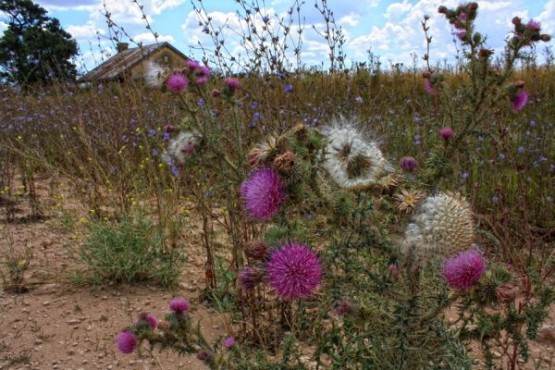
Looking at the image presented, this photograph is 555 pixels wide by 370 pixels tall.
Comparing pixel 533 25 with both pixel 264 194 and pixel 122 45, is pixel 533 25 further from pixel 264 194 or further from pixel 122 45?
pixel 122 45

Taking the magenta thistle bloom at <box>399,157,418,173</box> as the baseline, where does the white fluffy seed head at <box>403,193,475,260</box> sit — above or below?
below

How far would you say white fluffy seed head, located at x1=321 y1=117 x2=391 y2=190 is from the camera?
1637 millimetres

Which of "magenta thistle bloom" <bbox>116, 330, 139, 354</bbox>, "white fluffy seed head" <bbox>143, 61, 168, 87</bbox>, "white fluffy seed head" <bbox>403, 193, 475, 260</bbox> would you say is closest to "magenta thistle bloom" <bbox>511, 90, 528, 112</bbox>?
"white fluffy seed head" <bbox>403, 193, 475, 260</bbox>

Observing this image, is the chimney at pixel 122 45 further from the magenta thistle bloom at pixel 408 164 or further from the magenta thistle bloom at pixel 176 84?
the magenta thistle bloom at pixel 408 164

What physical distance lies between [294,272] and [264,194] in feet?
0.78

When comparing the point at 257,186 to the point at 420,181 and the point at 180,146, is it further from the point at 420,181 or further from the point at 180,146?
the point at 180,146

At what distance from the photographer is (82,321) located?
3193mm

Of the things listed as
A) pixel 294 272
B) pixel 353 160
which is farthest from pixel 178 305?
pixel 353 160

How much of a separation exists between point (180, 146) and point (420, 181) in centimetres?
99

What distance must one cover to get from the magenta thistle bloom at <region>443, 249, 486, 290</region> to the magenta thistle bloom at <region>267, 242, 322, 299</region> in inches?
13.3

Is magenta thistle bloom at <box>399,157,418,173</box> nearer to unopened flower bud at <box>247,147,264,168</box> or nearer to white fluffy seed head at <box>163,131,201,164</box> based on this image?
unopened flower bud at <box>247,147,264,168</box>

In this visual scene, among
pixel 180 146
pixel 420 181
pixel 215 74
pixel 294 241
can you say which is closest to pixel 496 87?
pixel 420 181

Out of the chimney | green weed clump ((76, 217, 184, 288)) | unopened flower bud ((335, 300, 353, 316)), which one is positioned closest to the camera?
unopened flower bud ((335, 300, 353, 316))

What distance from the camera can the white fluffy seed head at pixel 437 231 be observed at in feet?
4.91
